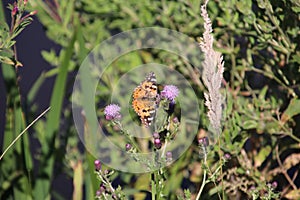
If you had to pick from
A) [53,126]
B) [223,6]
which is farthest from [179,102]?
[53,126]

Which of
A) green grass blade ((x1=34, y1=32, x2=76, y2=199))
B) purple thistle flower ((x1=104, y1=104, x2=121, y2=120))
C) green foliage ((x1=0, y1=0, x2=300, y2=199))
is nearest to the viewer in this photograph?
purple thistle flower ((x1=104, y1=104, x2=121, y2=120))

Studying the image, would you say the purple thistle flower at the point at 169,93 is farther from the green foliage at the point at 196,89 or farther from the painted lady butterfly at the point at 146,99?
the green foliage at the point at 196,89

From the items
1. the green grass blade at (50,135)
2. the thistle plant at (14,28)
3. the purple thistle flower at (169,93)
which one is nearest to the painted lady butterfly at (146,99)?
the purple thistle flower at (169,93)

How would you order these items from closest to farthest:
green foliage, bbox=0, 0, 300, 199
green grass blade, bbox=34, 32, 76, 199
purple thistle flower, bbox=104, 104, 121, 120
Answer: purple thistle flower, bbox=104, 104, 121, 120 < green grass blade, bbox=34, 32, 76, 199 < green foliage, bbox=0, 0, 300, 199

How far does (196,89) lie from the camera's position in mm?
2189

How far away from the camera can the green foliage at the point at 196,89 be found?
1.85 m

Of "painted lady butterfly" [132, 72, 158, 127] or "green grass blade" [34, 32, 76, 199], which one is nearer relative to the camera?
"painted lady butterfly" [132, 72, 158, 127]

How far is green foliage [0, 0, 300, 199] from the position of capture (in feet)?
→ 6.07

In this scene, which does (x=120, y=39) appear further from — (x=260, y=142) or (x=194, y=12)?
(x=260, y=142)

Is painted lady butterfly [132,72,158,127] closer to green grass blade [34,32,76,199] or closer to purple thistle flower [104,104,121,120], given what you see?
purple thistle flower [104,104,121,120]

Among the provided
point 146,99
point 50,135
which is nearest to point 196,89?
point 50,135

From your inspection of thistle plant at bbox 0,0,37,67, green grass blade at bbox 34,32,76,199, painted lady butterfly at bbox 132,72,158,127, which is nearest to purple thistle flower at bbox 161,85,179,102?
painted lady butterfly at bbox 132,72,158,127

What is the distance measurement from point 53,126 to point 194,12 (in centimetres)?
55

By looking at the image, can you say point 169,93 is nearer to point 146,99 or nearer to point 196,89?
point 146,99
